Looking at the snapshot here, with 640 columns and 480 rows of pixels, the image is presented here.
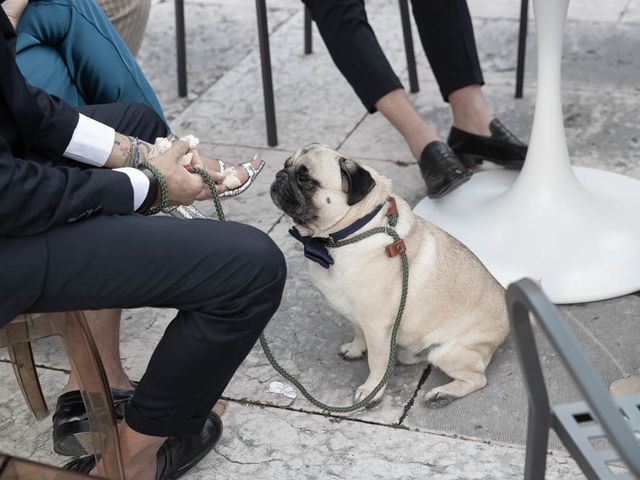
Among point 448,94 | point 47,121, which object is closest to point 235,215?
point 448,94

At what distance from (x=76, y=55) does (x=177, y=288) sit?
3.82 feet

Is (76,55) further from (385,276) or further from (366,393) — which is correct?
(366,393)

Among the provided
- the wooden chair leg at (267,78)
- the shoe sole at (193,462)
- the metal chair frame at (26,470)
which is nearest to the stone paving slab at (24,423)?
the shoe sole at (193,462)

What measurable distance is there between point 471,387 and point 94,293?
1171 millimetres

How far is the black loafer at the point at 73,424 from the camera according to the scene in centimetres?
247

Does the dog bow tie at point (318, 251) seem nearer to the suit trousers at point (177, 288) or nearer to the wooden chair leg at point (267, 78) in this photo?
the suit trousers at point (177, 288)

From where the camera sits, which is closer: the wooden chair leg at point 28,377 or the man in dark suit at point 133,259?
the man in dark suit at point 133,259

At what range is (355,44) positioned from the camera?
3514mm

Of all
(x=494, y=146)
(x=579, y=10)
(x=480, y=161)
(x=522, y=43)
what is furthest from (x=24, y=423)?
(x=579, y=10)

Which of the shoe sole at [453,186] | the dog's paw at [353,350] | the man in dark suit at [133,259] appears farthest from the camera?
the shoe sole at [453,186]

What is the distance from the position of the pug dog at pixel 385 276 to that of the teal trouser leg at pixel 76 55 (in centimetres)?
67

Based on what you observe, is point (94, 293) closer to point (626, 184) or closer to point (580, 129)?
point (626, 184)

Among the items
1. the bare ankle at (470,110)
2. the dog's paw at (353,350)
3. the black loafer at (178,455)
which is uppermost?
the bare ankle at (470,110)

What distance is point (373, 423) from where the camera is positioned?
2.65 meters
